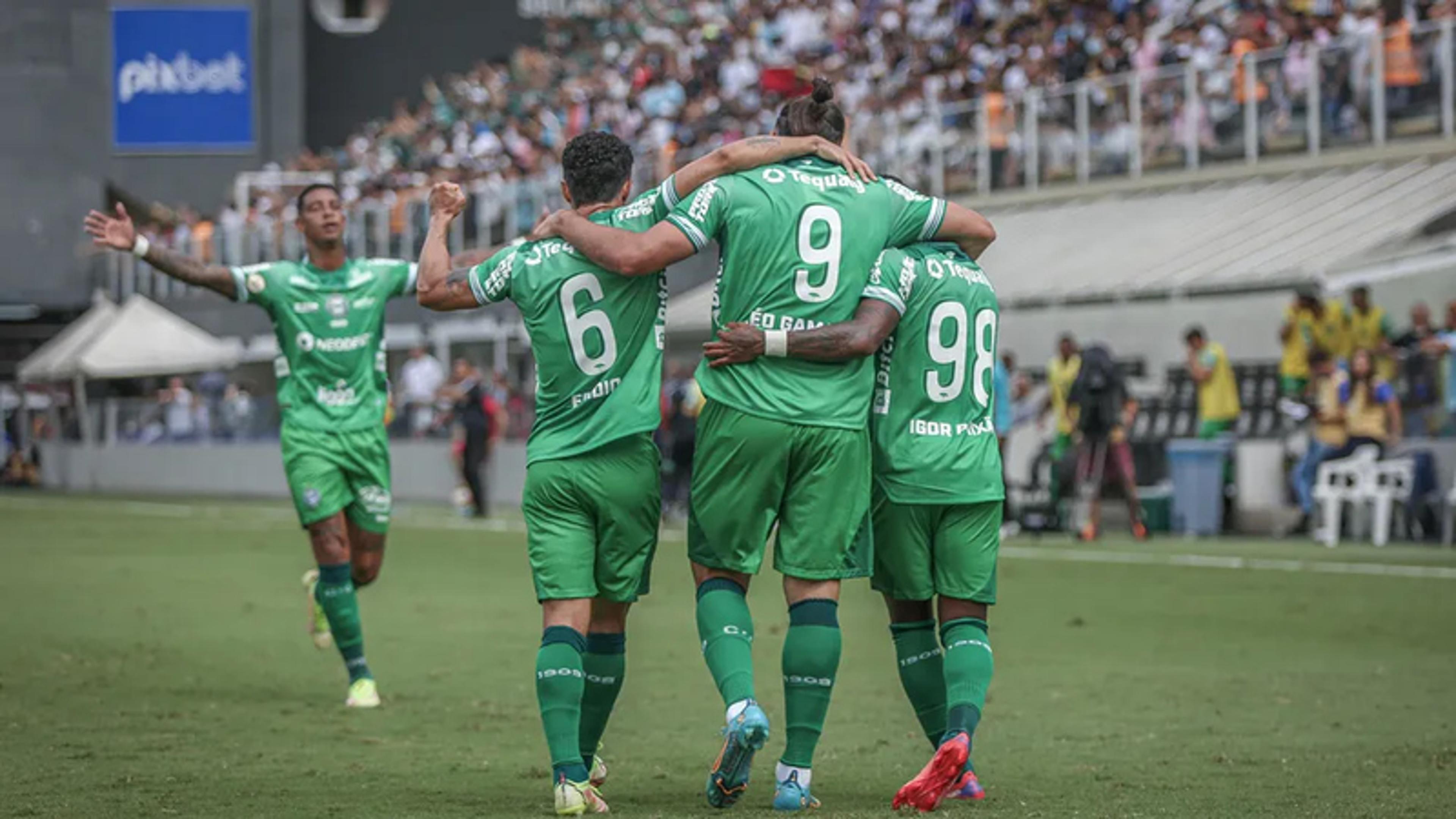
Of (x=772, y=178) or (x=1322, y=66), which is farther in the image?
(x=1322, y=66)

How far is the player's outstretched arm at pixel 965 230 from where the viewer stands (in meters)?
7.69

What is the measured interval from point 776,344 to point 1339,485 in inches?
657

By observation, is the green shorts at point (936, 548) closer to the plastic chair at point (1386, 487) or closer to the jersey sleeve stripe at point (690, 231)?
the jersey sleeve stripe at point (690, 231)

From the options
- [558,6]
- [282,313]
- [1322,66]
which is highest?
[558,6]

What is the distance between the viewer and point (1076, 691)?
37.2 ft

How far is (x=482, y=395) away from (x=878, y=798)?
22.9 meters

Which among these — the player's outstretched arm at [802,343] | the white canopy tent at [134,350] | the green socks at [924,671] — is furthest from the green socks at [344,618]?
the white canopy tent at [134,350]

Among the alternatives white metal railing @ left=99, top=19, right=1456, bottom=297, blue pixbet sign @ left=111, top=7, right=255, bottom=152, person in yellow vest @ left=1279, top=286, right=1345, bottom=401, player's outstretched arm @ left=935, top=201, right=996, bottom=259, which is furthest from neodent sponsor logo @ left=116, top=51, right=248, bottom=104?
player's outstretched arm @ left=935, top=201, right=996, bottom=259

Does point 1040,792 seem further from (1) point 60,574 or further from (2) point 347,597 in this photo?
(1) point 60,574

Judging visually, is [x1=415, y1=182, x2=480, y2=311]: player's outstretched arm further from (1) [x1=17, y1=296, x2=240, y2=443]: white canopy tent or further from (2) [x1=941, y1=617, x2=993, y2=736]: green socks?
(1) [x1=17, y1=296, x2=240, y2=443]: white canopy tent

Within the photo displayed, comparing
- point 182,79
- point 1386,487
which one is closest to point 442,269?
point 1386,487

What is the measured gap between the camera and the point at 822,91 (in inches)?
299

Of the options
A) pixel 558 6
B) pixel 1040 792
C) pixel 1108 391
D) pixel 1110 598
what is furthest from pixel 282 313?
pixel 558 6

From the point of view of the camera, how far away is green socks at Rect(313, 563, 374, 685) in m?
11.0
